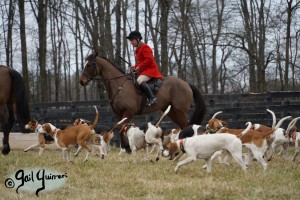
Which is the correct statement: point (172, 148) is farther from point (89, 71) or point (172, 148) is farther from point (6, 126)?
point (6, 126)

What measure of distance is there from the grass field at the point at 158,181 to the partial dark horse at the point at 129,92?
6.77ft

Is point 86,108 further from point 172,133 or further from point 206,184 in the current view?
point 206,184

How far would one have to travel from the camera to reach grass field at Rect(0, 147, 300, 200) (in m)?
6.04

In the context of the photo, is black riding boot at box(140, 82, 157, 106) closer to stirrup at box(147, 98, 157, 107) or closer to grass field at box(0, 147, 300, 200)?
stirrup at box(147, 98, 157, 107)

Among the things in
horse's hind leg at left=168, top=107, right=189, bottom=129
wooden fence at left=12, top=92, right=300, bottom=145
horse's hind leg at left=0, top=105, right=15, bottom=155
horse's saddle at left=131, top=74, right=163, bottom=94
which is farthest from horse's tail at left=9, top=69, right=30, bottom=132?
wooden fence at left=12, top=92, right=300, bottom=145

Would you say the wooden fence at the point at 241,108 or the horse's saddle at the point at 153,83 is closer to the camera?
the horse's saddle at the point at 153,83

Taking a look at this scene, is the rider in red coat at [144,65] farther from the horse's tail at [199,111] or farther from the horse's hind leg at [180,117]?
the horse's tail at [199,111]

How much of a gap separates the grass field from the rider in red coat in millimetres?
2212

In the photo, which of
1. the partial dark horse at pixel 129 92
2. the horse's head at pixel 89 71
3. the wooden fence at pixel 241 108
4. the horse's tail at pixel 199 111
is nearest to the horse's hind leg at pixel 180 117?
the partial dark horse at pixel 129 92

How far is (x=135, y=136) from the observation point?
977cm

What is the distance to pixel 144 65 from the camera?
11156 mm

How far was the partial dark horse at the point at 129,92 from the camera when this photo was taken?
11.0 metres

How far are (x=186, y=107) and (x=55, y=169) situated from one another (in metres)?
4.18

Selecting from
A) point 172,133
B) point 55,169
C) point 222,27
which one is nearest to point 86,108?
point 172,133
